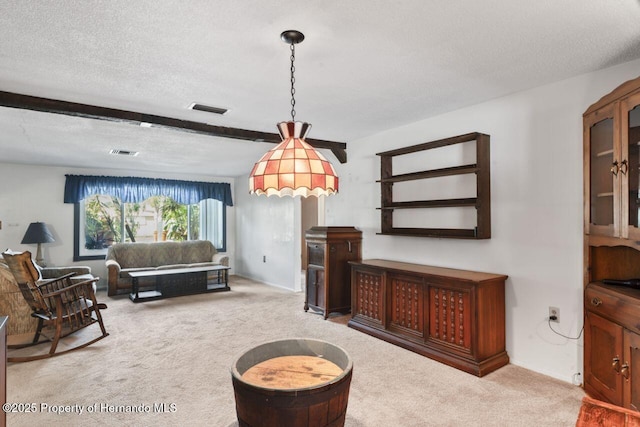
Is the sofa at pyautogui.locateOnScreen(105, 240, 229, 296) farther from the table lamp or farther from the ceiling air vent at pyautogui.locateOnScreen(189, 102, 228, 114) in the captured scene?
the ceiling air vent at pyautogui.locateOnScreen(189, 102, 228, 114)

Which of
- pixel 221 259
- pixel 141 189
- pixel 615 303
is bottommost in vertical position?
pixel 221 259

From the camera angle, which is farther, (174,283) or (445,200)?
(174,283)

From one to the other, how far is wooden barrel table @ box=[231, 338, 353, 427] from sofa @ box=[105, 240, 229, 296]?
4.95 metres

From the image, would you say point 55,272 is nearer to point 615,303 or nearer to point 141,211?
point 141,211

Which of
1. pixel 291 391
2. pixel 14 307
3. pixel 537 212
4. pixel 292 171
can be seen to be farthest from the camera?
pixel 14 307

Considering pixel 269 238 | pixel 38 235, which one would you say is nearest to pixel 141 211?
pixel 38 235

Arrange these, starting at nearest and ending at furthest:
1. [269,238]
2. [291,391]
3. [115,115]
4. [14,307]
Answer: [291,391]
[115,115]
[14,307]
[269,238]

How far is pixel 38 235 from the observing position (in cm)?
588

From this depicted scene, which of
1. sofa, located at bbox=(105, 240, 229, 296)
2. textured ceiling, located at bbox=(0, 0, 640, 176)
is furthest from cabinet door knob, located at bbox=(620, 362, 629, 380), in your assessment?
sofa, located at bbox=(105, 240, 229, 296)

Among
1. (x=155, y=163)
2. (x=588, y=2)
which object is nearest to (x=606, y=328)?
(x=588, y=2)

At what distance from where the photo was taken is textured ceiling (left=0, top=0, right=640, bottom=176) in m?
1.81

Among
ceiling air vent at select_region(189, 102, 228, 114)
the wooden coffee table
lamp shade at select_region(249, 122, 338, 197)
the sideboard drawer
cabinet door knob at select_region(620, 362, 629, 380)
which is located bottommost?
the wooden coffee table

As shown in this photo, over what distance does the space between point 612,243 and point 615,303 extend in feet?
1.20

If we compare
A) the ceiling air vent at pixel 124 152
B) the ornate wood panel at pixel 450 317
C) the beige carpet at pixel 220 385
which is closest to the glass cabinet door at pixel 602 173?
the ornate wood panel at pixel 450 317
